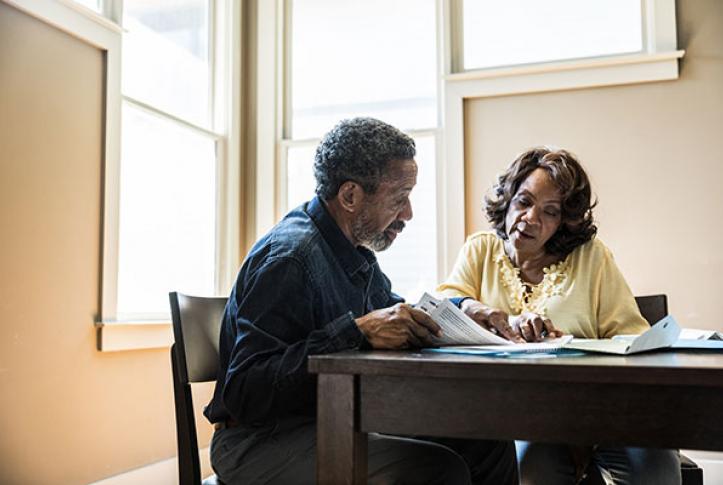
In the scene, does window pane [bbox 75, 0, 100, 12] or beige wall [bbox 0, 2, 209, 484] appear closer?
beige wall [bbox 0, 2, 209, 484]

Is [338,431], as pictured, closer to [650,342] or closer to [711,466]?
[650,342]

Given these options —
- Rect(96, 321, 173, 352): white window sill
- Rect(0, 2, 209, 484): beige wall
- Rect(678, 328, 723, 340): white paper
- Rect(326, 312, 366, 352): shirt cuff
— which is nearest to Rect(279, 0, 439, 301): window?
Rect(96, 321, 173, 352): white window sill

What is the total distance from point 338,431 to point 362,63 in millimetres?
2778

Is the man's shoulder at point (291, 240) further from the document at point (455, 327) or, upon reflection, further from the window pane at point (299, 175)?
the window pane at point (299, 175)

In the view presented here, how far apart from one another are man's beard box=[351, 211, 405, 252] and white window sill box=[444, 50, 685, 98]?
176cm

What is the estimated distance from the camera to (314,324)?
1.36 m

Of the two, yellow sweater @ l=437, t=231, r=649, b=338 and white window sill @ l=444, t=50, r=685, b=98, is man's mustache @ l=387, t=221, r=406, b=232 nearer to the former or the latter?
yellow sweater @ l=437, t=231, r=649, b=338

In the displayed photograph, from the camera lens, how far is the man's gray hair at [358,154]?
1.54 metres

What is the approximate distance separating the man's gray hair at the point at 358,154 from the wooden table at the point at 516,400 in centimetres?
57

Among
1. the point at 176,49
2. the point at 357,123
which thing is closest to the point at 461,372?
the point at 357,123

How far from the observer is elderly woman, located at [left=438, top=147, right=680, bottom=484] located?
6.36 ft

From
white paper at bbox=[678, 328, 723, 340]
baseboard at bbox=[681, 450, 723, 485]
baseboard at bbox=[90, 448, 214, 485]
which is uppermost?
white paper at bbox=[678, 328, 723, 340]

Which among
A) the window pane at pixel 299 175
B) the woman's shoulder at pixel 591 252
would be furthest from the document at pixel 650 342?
the window pane at pixel 299 175

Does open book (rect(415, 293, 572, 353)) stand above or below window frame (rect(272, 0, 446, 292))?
below
